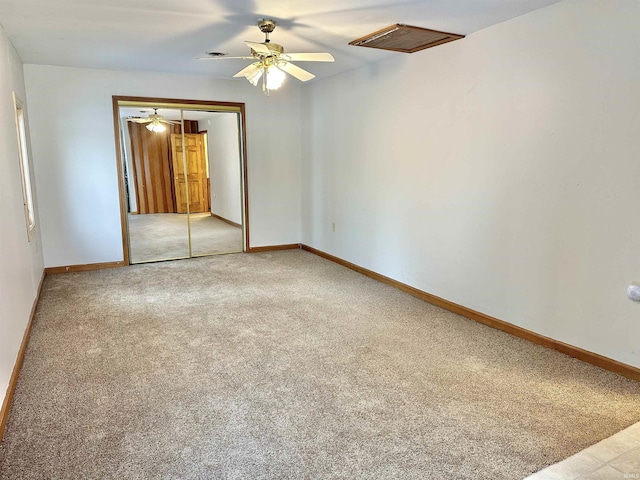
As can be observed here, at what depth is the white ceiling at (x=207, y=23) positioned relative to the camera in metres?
2.88

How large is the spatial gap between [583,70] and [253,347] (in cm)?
294

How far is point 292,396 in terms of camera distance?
8.14 ft

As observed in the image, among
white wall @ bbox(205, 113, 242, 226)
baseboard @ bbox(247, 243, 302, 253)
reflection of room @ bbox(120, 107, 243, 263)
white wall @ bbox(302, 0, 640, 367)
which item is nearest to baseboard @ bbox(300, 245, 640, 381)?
white wall @ bbox(302, 0, 640, 367)

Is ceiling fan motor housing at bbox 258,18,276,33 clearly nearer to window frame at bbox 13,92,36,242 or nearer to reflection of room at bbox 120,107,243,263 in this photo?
window frame at bbox 13,92,36,242

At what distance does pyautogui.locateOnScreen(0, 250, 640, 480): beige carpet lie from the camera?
1.95 metres

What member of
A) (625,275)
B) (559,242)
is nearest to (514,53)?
(559,242)

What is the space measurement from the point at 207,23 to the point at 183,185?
124 inches

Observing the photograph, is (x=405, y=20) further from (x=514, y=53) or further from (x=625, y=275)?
(x=625, y=275)

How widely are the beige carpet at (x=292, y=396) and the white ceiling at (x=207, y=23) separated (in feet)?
7.86

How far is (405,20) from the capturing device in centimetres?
320

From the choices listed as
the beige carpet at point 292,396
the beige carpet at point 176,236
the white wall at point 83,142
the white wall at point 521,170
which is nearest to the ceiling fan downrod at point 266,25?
the white wall at point 521,170

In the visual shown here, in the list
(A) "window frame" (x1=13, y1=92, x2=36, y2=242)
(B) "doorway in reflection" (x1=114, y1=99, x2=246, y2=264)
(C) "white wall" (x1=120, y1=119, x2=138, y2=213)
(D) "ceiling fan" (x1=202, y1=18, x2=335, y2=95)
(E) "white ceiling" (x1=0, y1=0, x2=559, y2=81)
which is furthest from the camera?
(B) "doorway in reflection" (x1=114, y1=99, x2=246, y2=264)

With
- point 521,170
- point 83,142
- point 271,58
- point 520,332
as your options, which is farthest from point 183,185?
point 520,332

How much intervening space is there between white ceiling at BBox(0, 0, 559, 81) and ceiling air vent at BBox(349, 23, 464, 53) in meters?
0.09
